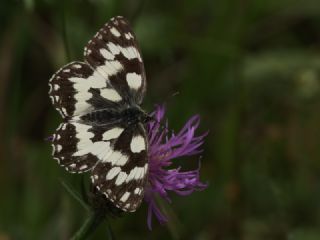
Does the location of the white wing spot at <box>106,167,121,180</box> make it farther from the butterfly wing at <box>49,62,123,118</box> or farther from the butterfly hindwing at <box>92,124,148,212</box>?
the butterfly wing at <box>49,62,123,118</box>

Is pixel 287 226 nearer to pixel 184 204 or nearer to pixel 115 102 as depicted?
pixel 184 204

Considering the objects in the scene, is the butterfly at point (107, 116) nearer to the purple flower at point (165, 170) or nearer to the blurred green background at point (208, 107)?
the purple flower at point (165, 170)

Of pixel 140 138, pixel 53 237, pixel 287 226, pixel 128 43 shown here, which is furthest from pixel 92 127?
pixel 287 226

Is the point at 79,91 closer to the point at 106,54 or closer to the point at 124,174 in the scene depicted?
the point at 106,54

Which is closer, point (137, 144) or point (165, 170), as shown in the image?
point (137, 144)

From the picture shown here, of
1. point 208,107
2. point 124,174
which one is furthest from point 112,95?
point 208,107

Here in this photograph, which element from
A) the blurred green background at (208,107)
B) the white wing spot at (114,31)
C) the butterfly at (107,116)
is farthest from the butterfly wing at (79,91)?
the blurred green background at (208,107)
